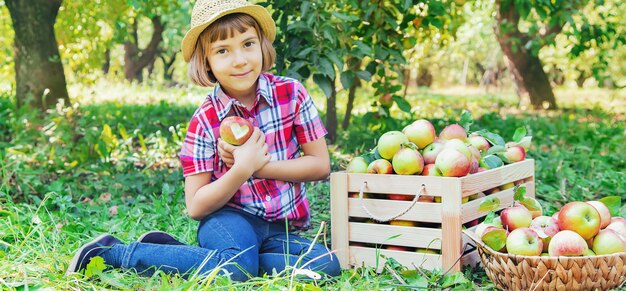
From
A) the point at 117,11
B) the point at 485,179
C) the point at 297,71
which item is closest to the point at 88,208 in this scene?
the point at 297,71

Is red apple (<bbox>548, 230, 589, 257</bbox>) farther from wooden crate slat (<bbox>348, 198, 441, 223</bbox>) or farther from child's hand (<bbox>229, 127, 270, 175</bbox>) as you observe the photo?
child's hand (<bbox>229, 127, 270, 175</bbox>)

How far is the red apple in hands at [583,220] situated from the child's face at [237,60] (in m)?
1.22

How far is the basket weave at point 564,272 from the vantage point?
83.4 inches

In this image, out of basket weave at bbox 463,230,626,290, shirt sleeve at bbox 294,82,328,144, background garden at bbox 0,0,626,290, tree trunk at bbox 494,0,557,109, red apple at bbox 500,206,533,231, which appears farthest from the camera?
tree trunk at bbox 494,0,557,109

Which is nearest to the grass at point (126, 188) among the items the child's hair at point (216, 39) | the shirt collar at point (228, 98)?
the shirt collar at point (228, 98)

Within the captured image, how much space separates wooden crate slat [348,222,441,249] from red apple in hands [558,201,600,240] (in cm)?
44

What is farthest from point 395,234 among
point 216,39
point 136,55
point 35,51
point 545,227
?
point 136,55

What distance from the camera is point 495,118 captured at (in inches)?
279

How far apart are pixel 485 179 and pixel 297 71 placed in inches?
68.5

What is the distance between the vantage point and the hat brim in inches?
102

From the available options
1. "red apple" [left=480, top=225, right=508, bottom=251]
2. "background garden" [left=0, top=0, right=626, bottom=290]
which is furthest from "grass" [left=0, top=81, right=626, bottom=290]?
"red apple" [left=480, top=225, right=508, bottom=251]

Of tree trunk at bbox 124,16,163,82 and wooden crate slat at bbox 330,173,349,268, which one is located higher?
tree trunk at bbox 124,16,163,82

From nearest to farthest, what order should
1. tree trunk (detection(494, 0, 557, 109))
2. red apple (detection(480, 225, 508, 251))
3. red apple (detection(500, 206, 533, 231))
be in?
red apple (detection(480, 225, 508, 251)) → red apple (detection(500, 206, 533, 231)) → tree trunk (detection(494, 0, 557, 109))

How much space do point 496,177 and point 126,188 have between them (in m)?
2.23
